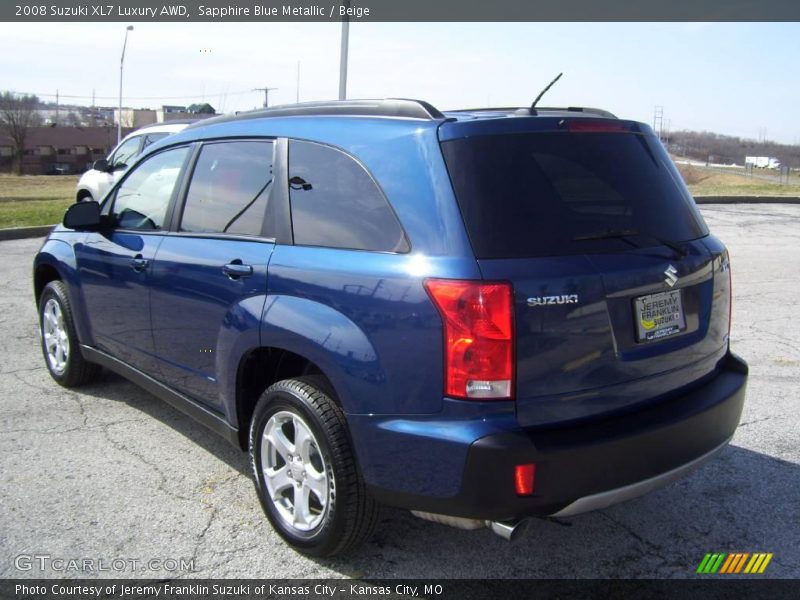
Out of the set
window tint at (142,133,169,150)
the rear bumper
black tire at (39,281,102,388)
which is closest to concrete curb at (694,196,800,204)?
window tint at (142,133,169,150)

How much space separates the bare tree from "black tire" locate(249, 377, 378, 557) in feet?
250

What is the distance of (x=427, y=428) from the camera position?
2.62 metres

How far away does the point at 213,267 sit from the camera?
3.56 m

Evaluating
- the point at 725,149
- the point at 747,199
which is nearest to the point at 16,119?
the point at 747,199

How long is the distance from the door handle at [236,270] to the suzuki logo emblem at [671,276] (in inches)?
68.2

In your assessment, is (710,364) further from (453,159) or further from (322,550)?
(322,550)

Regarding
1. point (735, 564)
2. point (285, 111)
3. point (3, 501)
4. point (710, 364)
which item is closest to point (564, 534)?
point (735, 564)

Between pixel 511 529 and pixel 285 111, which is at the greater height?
pixel 285 111

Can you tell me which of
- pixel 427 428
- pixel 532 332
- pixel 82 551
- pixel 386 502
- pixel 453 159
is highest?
pixel 453 159

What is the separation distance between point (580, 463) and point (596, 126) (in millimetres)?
1345

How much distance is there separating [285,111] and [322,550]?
6.58 feet

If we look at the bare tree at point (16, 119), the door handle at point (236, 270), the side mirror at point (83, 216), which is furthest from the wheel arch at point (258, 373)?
the bare tree at point (16, 119)

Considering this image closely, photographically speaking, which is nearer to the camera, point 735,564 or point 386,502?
point 386,502

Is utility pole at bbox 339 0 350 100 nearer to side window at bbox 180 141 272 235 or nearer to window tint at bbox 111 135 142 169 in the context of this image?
window tint at bbox 111 135 142 169
